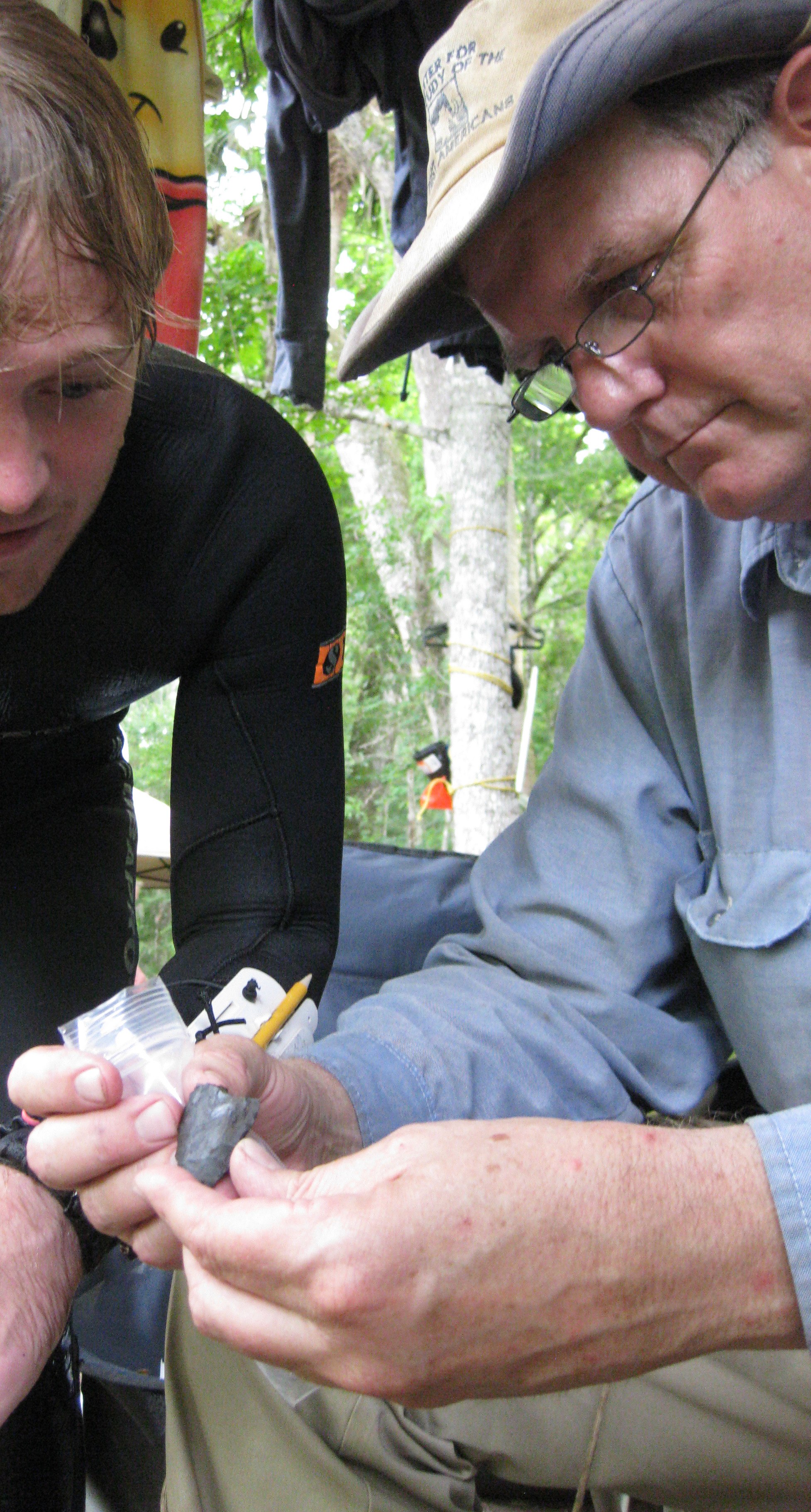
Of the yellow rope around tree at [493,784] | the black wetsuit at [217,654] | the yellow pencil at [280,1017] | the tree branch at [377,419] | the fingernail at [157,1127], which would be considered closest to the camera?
the fingernail at [157,1127]

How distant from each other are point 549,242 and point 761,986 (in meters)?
0.89

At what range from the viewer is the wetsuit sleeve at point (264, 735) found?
166cm

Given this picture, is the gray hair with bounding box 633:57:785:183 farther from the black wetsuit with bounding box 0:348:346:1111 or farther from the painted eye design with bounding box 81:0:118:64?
the painted eye design with bounding box 81:0:118:64

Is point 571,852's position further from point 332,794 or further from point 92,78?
point 92,78

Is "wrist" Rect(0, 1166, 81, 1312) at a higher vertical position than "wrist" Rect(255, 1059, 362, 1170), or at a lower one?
lower

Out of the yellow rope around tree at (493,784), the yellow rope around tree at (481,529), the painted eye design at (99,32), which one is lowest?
the yellow rope around tree at (493,784)

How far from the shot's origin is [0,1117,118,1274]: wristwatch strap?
127cm

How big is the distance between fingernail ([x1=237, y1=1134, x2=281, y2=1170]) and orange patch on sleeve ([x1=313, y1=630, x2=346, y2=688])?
0.89 m

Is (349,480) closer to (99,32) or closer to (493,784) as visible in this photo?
(493,784)

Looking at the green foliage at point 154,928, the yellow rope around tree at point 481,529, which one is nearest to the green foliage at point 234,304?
the yellow rope around tree at point 481,529

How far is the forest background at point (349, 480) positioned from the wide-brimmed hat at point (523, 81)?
402cm

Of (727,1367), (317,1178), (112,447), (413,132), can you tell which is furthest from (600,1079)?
(413,132)

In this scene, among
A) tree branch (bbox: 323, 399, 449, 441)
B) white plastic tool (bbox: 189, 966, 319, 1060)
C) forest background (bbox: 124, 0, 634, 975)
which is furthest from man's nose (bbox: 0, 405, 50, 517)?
tree branch (bbox: 323, 399, 449, 441)

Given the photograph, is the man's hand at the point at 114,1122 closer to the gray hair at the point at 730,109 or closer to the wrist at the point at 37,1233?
the wrist at the point at 37,1233
